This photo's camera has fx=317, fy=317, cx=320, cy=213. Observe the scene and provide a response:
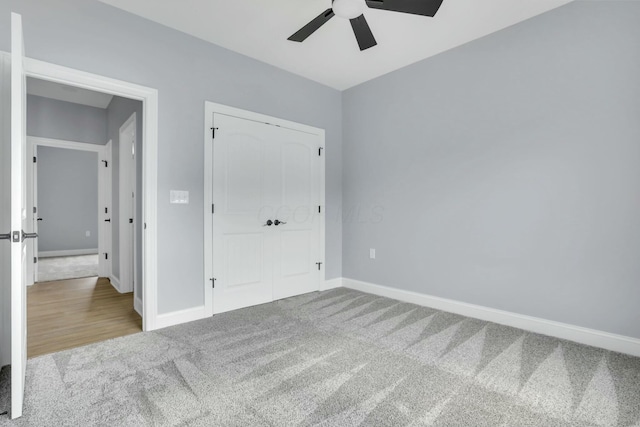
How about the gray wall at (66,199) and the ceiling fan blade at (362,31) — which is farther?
the gray wall at (66,199)

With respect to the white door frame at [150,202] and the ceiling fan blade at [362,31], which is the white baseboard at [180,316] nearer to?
the white door frame at [150,202]

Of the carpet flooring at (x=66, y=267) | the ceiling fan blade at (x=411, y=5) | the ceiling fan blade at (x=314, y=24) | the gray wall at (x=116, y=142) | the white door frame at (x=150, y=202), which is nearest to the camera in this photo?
the ceiling fan blade at (x=411, y=5)

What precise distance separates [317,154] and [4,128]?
2.89 metres

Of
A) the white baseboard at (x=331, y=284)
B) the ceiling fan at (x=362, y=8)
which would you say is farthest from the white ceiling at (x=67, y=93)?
the white baseboard at (x=331, y=284)

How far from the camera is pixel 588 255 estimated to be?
2.48m

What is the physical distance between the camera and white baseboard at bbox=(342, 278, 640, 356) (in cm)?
235

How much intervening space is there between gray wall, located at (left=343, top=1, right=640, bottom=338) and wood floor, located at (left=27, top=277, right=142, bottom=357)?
287 cm

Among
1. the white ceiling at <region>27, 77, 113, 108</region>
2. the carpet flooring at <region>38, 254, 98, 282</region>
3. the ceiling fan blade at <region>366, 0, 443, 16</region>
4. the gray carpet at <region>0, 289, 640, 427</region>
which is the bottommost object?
the carpet flooring at <region>38, 254, 98, 282</region>

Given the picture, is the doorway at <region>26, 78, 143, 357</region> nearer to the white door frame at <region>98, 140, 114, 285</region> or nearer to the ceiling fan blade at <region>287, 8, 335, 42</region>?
the white door frame at <region>98, 140, 114, 285</region>

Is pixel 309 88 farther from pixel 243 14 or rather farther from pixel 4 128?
pixel 4 128

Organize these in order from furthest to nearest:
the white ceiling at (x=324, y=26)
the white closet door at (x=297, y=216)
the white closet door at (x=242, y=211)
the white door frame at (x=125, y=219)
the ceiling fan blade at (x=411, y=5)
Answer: the white door frame at (x=125, y=219), the white closet door at (x=297, y=216), the white closet door at (x=242, y=211), the white ceiling at (x=324, y=26), the ceiling fan blade at (x=411, y=5)

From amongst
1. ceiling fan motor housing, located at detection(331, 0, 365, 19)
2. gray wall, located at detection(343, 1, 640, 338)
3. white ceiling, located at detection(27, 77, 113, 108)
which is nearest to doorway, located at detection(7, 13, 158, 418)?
ceiling fan motor housing, located at detection(331, 0, 365, 19)

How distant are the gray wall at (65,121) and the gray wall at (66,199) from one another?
3.12 m

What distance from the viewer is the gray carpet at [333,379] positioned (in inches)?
64.1
